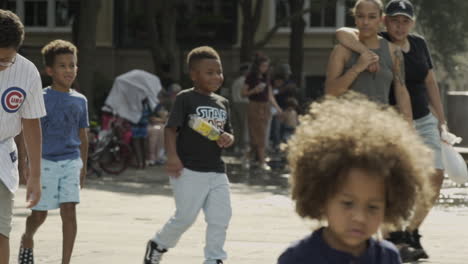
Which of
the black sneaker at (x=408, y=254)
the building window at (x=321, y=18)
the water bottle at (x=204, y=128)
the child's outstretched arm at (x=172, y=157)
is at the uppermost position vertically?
the water bottle at (x=204, y=128)

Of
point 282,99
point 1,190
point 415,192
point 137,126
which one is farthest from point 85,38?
point 415,192

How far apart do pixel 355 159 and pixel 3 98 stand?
280cm

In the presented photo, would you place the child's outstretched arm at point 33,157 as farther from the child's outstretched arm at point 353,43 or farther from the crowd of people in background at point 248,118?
the crowd of people in background at point 248,118

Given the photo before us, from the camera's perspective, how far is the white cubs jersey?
5848 mm

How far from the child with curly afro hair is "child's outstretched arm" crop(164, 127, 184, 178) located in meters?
3.76

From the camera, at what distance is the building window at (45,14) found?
38438 millimetres

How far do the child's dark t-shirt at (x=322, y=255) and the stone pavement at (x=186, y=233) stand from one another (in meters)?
4.49

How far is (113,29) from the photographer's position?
124 feet

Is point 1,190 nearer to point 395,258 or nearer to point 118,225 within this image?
point 395,258

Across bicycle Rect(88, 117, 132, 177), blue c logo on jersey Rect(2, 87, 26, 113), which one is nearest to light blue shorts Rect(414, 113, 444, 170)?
blue c logo on jersey Rect(2, 87, 26, 113)

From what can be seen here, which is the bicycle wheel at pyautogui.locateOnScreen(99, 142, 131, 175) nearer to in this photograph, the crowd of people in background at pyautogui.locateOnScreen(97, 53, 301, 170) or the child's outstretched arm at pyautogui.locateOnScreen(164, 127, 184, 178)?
the crowd of people in background at pyautogui.locateOnScreen(97, 53, 301, 170)

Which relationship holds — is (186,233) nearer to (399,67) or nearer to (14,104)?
(399,67)

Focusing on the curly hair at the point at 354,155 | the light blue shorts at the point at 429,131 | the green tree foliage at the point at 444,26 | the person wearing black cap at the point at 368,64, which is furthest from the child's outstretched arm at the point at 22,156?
the green tree foliage at the point at 444,26

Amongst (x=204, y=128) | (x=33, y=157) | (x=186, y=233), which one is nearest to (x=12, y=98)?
(x=33, y=157)
